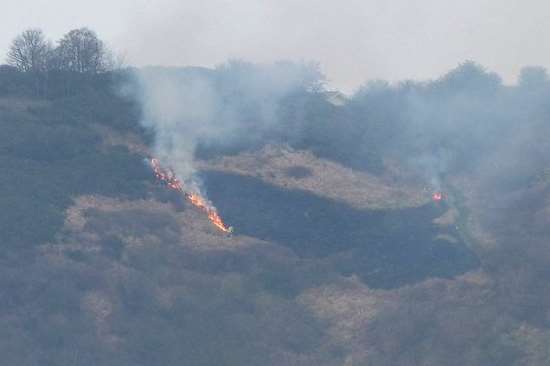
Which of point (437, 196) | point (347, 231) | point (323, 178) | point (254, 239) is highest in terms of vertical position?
point (323, 178)

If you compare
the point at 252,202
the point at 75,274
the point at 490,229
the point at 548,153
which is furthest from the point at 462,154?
the point at 75,274

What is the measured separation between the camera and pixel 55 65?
100000 millimetres

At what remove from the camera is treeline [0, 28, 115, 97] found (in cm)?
9531

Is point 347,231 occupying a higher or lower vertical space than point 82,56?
lower

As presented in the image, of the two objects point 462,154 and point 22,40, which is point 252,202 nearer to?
point 462,154

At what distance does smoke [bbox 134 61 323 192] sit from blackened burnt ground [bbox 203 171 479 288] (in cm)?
445

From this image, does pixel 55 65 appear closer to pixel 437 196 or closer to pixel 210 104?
pixel 210 104

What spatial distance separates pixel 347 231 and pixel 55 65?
36.7 m

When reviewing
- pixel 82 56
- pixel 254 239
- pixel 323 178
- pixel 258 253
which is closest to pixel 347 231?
pixel 254 239

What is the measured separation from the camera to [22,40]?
10431 centimetres

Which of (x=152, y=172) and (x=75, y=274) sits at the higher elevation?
(x=152, y=172)

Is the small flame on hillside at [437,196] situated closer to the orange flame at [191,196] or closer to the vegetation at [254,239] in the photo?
the vegetation at [254,239]

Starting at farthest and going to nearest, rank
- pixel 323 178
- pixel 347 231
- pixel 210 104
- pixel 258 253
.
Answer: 1. pixel 210 104
2. pixel 323 178
3. pixel 347 231
4. pixel 258 253

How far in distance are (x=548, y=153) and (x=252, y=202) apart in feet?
92.3
